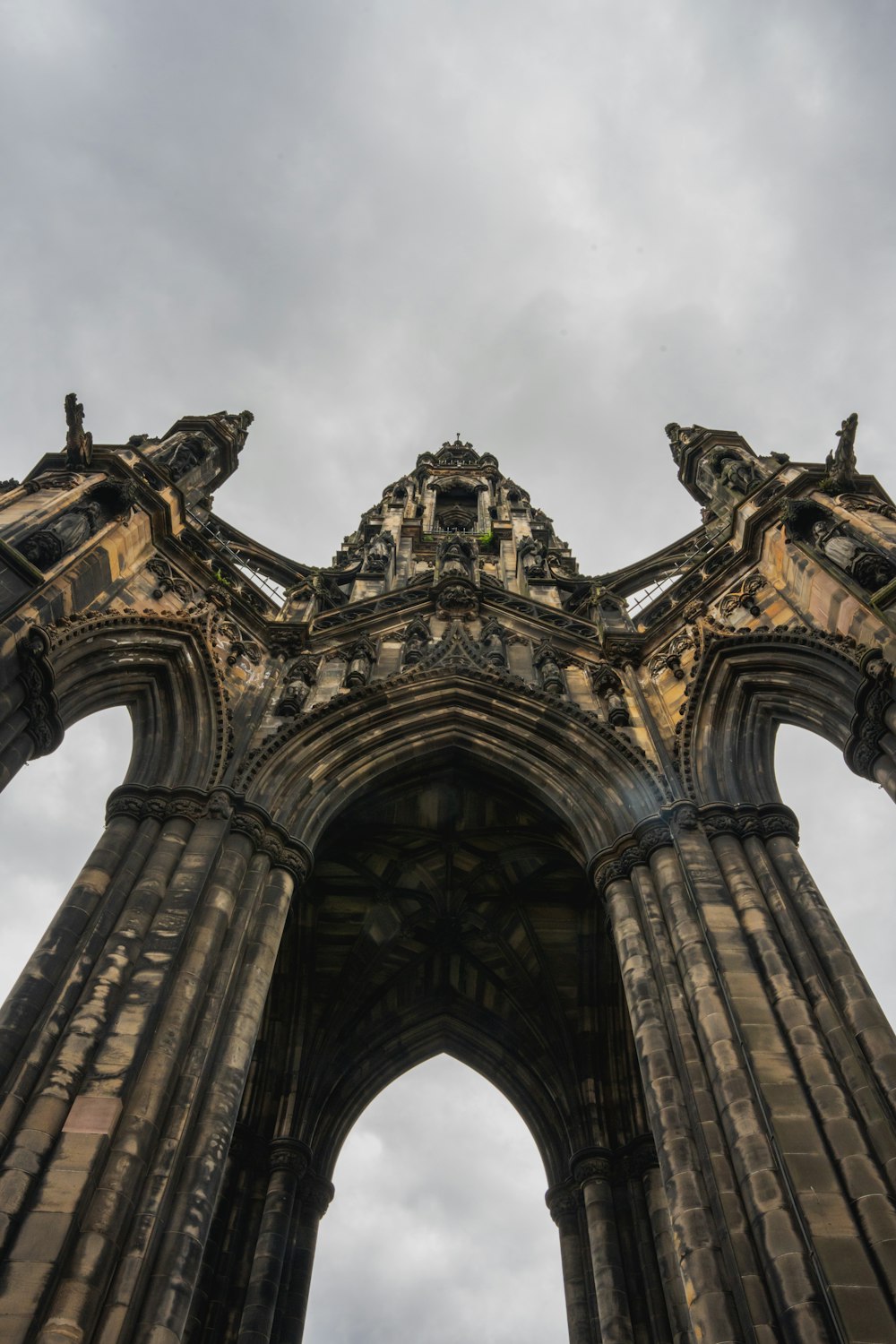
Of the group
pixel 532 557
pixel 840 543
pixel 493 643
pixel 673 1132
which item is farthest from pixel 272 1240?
pixel 532 557

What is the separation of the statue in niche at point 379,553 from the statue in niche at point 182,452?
13.8ft

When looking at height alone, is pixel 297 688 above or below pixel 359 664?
below

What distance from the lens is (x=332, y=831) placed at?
46.0 feet

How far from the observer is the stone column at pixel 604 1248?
445 inches

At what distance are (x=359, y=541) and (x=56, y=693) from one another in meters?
13.5

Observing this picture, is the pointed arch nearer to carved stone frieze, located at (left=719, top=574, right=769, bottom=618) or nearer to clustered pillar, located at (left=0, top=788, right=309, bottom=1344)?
carved stone frieze, located at (left=719, top=574, right=769, bottom=618)

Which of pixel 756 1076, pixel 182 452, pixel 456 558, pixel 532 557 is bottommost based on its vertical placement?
pixel 756 1076

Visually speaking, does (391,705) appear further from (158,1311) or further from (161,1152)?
(158,1311)

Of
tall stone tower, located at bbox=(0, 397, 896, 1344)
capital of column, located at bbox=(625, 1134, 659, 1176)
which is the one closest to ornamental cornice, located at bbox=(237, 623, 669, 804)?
tall stone tower, located at bbox=(0, 397, 896, 1344)

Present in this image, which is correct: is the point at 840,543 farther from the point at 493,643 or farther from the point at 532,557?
the point at 532,557

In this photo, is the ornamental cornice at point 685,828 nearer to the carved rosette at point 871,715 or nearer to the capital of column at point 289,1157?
the carved rosette at point 871,715

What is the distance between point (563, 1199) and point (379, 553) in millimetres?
13122

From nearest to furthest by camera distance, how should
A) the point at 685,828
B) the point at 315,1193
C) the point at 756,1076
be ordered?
the point at 756,1076 → the point at 685,828 → the point at 315,1193

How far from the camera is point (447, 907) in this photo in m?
15.6
